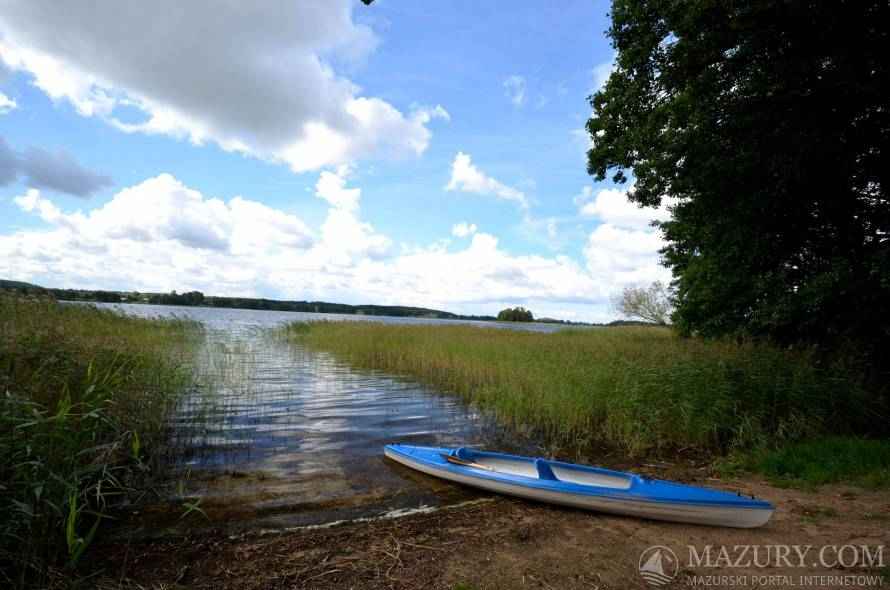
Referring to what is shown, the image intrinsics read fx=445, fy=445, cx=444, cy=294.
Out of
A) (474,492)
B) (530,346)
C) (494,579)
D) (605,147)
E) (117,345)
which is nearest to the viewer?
(494,579)

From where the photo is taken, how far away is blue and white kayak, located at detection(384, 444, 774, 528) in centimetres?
417

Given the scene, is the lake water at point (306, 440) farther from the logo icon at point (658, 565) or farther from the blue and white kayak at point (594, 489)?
the logo icon at point (658, 565)

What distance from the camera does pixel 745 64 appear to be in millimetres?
8133

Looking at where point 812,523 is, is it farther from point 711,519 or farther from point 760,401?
point 760,401

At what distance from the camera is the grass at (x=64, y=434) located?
125 inches

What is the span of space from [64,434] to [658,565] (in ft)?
16.7

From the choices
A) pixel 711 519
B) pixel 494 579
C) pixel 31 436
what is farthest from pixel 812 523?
pixel 31 436

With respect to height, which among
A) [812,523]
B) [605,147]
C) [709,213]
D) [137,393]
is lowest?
[812,523]

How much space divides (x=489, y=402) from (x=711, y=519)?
561 cm

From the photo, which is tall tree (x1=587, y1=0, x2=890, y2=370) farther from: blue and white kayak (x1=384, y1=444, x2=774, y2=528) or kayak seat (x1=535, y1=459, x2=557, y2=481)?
kayak seat (x1=535, y1=459, x2=557, y2=481)

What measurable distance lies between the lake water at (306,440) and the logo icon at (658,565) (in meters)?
2.16

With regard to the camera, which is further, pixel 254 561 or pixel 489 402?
pixel 489 402

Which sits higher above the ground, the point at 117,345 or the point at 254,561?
the point at 117,345

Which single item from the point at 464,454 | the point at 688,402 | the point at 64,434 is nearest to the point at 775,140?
the point at 688,402
